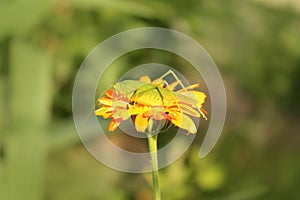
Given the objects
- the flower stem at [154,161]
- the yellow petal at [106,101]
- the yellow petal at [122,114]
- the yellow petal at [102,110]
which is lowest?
the flower stem at [154,161]

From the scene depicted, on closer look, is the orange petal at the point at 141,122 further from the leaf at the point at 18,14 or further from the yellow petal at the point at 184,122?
the leaf at the point at 18,14

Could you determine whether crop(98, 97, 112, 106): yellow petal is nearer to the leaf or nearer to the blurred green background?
the blurred green background

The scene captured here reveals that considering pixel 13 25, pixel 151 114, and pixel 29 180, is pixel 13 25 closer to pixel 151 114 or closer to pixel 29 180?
pixel 29 180

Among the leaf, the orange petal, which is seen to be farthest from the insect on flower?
the leaf

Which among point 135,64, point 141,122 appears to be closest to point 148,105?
point 141,122

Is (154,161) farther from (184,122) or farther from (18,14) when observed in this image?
(18,14)

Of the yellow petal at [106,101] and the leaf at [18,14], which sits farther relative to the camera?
the leaf at [18,14]

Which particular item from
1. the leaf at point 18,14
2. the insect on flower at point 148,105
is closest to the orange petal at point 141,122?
the insect on flower at point 148,105
